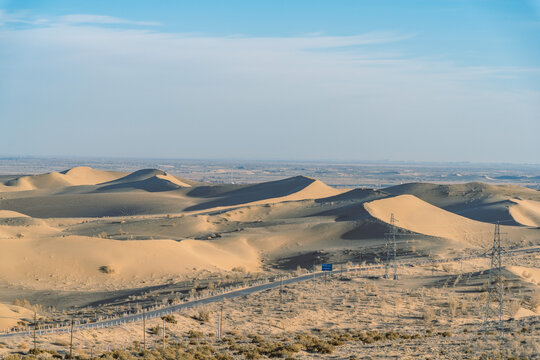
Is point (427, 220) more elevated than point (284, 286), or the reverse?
point (427, 220)

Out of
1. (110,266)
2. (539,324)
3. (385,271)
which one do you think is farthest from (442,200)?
(539,324)

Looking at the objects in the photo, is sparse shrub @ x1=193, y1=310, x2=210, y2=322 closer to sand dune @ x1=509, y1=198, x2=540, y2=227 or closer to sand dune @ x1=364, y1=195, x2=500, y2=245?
sand dune @ x1=364, y1=195, x2=500, y2=245

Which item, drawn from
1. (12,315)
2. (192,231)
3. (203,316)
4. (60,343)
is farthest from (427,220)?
(60,343)

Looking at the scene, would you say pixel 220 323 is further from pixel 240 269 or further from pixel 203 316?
pixel 240 269

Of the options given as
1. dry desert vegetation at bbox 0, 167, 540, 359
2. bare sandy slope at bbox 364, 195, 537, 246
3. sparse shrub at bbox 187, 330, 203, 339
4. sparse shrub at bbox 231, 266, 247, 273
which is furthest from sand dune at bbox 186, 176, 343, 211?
sparse shrub at bbox 187, 330, 203, 339

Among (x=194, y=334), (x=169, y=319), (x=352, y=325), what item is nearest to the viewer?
(x=194, y=334)

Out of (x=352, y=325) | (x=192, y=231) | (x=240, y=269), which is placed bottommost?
(x=240, y=269)

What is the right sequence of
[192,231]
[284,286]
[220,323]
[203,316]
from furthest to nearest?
[192,231] → [284,286] → [203,316] → [220,323]

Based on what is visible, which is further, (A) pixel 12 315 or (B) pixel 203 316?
(A) pixel 12 315
